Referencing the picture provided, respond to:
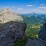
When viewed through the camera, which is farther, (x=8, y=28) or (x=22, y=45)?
(x=8, y=28)

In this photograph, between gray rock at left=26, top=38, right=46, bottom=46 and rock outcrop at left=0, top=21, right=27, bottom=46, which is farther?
rock outcrop at left=0, top=21, right=27, bottom=46

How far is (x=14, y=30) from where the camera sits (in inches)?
2318

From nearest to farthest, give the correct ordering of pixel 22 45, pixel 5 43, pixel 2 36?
1. pixel 22 45
2. pixel 5 43
3. pixel 2 36

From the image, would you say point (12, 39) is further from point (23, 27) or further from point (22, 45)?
point (22, 45)

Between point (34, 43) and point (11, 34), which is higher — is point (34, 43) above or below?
below

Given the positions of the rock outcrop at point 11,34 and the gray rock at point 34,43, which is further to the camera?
the rock outcrop at point 11,34

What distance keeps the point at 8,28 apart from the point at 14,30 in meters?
3.31

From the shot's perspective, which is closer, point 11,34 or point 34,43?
point 34,43

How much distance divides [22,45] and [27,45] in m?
1.53

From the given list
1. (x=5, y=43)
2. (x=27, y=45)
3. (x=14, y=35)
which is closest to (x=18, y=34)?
(x=14, y=35)

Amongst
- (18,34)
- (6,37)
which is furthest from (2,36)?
(18,34)

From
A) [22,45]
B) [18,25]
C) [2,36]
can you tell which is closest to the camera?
[22,45]

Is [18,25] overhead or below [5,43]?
overhead

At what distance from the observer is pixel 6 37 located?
2244 inches
